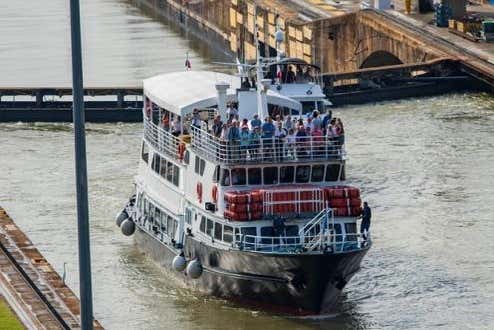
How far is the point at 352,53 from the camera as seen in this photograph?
90.1m

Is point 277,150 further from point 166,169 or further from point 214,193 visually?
point 166,169

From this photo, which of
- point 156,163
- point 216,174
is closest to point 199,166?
point 216,174

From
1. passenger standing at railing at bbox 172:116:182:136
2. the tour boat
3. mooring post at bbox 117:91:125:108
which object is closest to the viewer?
the tour boat

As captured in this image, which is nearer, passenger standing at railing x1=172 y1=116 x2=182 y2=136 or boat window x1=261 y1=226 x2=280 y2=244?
boat window x1=261 y1=226 x2=280 y2=244

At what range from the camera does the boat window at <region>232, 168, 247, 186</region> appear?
4575cm

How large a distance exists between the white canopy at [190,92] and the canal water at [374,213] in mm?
4932

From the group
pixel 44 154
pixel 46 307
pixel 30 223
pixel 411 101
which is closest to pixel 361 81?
pixel 411 101

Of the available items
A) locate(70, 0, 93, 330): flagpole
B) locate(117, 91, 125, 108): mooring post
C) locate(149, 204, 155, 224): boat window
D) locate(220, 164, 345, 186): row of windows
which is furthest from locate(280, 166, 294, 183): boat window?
locate(117, 91, 125, 108): mooring post

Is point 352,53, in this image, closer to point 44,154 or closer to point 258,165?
point 44,154

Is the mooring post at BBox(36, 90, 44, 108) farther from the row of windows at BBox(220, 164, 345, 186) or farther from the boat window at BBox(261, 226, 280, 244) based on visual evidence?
the boat window at BBox(261, 226, 280, 244)

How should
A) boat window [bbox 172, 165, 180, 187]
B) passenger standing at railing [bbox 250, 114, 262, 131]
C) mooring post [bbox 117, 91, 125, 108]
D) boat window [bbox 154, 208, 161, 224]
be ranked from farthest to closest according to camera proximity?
mooring post [bbox 117, 91, 125, 108], boat window [bbox 154, 208, 161, 224], boat window [bbox 172, 165, 180, 187], passenger standing at railing [bbox 250, 114, 262, 131]

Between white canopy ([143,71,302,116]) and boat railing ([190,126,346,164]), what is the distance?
3.08 meters

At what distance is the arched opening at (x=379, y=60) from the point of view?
88.4 metres

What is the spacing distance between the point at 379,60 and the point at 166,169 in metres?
40.5
